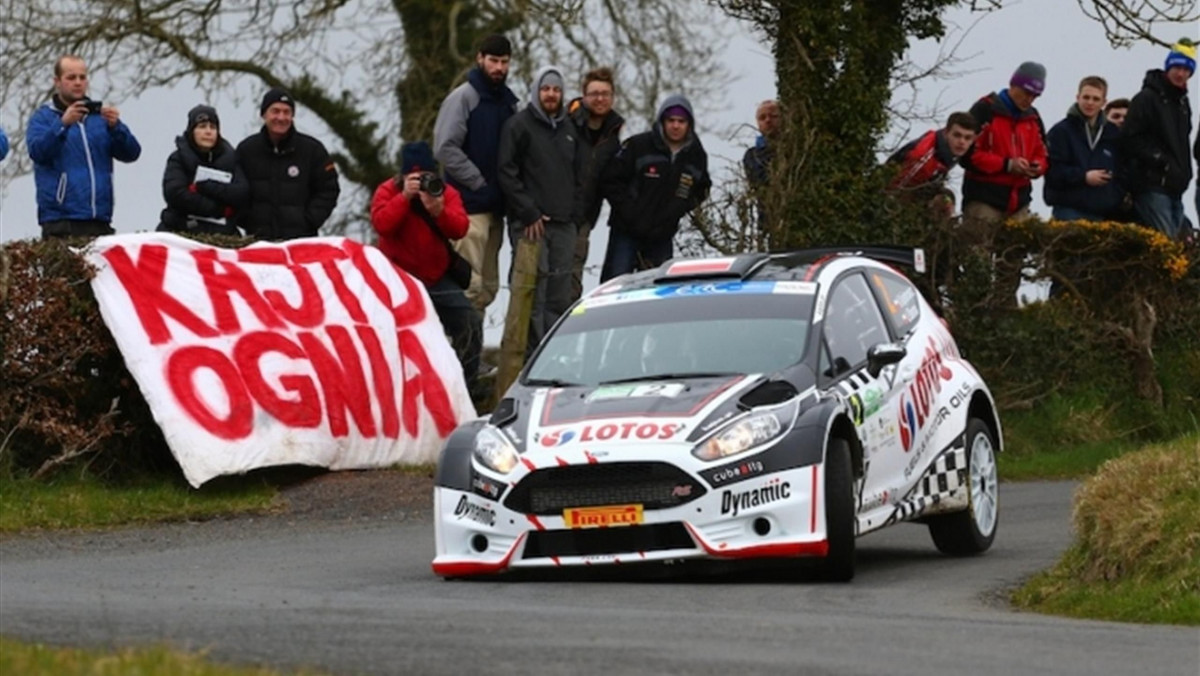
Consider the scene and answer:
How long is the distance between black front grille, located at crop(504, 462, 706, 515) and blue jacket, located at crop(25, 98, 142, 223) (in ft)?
22.8

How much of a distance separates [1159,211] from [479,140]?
7005 mm

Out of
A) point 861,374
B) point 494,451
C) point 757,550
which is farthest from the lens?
point 861,374

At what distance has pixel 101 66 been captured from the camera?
33.6m

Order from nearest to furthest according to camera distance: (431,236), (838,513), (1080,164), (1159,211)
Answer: (838,513), (431,236), (1080,164), (1159,211)

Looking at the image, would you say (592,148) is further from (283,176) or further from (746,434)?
(746,434)

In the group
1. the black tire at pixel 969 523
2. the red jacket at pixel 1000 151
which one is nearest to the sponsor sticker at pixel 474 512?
the black tire at pixel 969 523

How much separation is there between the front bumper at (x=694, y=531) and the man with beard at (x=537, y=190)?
743cm

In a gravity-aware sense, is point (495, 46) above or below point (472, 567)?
above

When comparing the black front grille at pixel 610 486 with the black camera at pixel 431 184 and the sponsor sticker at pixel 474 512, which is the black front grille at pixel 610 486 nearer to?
the sponsor sticker at pixel 474 512

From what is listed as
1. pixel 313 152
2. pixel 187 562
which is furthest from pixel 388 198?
pixel 187 562

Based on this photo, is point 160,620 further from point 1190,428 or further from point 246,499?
point 1190,428

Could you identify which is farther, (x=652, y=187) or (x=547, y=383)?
(x=652, y=187)

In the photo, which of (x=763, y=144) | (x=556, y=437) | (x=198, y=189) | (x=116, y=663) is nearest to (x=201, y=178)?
(x=198, y=189)

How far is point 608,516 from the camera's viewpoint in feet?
42.4
